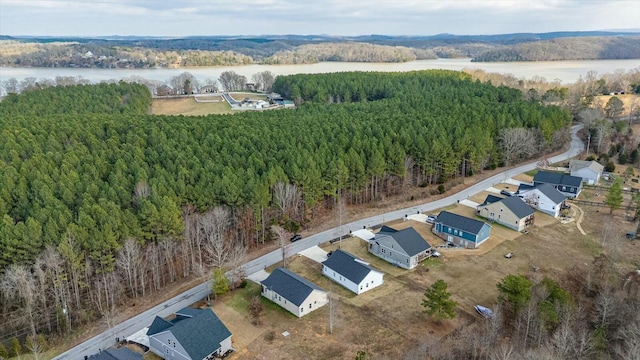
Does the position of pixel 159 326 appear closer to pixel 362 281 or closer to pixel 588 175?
pixel 362 281

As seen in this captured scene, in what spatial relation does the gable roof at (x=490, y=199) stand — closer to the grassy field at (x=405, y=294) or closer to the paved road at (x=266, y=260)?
the paved road at (x=266, y=260)

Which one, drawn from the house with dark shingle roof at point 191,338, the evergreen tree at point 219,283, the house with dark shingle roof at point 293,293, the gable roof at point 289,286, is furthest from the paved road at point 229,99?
the house with dark shingle roof at point 191,338

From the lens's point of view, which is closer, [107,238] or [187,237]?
[107,238]

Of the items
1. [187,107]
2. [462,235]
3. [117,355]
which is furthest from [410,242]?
[187,107]

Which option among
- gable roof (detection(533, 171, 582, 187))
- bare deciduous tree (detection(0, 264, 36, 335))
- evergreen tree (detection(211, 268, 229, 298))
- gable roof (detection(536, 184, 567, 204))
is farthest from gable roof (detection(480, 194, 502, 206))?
bare deciduous tree (detection(0, 264, 36, 335))

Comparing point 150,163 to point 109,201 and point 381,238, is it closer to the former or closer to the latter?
point 109,201

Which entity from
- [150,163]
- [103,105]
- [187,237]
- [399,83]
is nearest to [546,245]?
[187,237]
